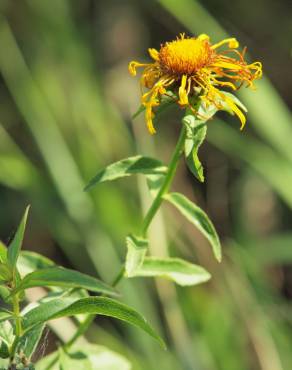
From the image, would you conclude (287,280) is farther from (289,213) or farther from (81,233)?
(81,233)

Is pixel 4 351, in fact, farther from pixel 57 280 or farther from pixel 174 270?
pixel 174 270

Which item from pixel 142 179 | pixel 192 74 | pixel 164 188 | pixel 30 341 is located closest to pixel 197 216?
pixel 164 188

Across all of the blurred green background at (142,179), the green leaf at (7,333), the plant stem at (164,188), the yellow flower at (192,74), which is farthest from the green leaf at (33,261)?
the blurred green background at (142,179)

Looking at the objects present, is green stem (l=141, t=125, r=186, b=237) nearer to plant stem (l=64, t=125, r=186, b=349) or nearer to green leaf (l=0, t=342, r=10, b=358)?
plant stem (l=64, t=125, r=186, b=349)

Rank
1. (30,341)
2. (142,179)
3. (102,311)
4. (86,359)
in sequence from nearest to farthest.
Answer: (102,311) → (30,341) → (86,359) → (142,179)

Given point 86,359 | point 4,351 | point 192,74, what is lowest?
point 86,359

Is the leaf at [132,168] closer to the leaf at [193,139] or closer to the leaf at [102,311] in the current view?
the leaf at [193,139]

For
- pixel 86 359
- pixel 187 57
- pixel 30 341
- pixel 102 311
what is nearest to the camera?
pixel 102 311

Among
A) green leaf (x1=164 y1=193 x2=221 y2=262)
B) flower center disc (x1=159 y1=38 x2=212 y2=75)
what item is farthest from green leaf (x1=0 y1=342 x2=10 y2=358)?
flower center disc (x1=159 y1=38 x2=212 y2=75)
